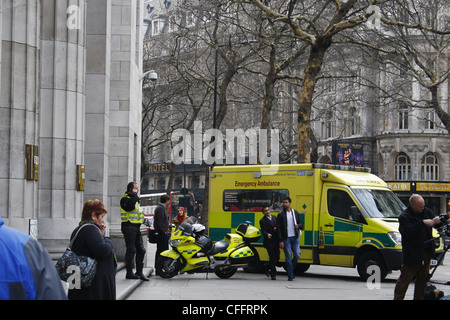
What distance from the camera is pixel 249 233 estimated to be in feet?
56.8

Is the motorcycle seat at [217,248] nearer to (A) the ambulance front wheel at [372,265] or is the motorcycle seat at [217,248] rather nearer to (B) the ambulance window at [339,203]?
(B) the ambulance window at [339,203]

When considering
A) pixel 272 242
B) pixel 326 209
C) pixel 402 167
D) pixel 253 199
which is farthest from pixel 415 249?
pixel 402 167

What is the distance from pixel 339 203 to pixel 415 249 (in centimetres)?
723

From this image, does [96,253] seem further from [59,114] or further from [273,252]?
[273,252]

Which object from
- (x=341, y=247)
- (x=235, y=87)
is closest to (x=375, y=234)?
(x=341, y=247)

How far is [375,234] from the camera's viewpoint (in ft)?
53.1

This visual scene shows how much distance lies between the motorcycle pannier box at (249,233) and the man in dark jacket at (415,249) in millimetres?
7418

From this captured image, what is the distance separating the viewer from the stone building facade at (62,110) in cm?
955

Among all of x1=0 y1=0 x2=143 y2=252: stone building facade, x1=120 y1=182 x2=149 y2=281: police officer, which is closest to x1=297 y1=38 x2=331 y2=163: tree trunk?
x1=0 y1=0 x2=143 y2=252: stone building facade

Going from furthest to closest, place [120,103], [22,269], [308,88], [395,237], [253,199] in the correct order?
[308,88]
[120,103]
[253,199]
[395,237]
[22,269]

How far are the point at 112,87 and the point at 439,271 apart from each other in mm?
9919

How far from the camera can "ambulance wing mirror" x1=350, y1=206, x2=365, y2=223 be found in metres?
16.4

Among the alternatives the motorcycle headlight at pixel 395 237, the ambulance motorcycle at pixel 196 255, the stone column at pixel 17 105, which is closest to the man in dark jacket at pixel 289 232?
the ambulance motorcycle at pixel 196 255
